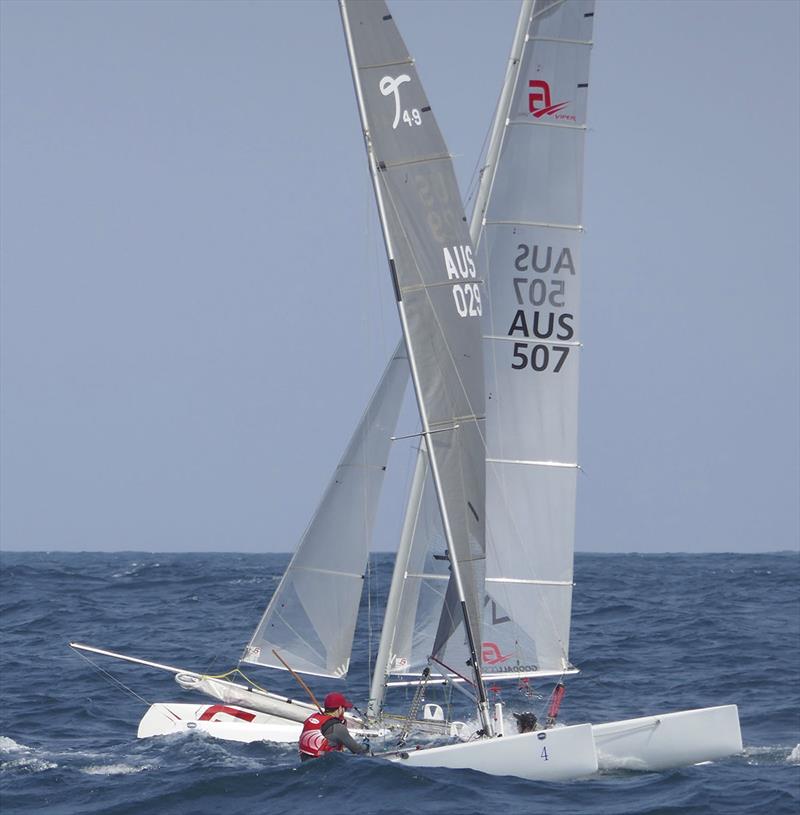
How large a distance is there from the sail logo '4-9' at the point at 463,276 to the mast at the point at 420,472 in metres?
1.54

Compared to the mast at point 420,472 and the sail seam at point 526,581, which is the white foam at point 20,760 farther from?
the sail seam at point 526,581

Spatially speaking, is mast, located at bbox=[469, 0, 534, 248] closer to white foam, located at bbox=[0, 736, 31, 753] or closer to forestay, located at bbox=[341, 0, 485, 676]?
forestay, located at bbox=[341, 0, 485, 676]

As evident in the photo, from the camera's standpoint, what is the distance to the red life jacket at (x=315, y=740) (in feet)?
44.8

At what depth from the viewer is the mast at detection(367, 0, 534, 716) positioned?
51.1 ft

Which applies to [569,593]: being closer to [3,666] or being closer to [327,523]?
[327,523]

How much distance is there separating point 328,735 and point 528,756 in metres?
2.00

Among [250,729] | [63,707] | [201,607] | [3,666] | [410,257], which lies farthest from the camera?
[201,607]

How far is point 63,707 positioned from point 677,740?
837 cm

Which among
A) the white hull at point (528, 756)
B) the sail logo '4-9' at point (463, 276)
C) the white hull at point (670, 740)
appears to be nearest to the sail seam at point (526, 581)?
the white hull at point (670, 740)

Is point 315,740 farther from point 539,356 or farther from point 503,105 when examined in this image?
point 503,105

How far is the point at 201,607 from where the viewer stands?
31609 millimetres

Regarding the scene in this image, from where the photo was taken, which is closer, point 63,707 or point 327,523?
point 327,523

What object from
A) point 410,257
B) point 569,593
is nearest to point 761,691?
point 569,593

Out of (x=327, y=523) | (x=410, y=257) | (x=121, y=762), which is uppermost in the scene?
(x=410, y=257)
